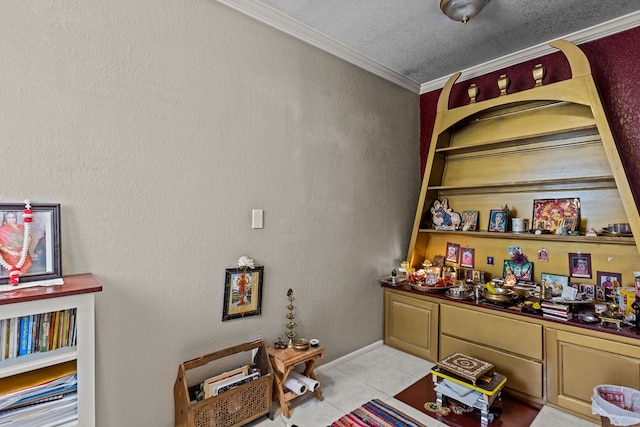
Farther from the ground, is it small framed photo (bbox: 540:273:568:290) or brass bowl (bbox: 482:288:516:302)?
small framed photo (bbox: 540:273:568:290)

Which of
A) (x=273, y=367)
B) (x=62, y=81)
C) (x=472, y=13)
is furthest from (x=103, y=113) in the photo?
(x=472, y=13)

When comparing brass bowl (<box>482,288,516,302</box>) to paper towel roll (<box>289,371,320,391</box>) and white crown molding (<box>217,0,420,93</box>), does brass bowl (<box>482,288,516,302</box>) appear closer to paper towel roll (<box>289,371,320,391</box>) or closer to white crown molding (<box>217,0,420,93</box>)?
paper towel roll (<box>289,371,320,391</box>)

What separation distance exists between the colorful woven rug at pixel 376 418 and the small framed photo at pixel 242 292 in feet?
2.90

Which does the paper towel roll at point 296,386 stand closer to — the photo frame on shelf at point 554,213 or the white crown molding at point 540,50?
the photo frame on shelf at point 554,213

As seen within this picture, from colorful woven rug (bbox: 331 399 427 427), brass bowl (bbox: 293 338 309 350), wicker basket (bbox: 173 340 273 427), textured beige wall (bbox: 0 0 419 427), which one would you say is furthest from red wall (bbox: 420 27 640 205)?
wicker basket (bbox: 173 340 273 427)

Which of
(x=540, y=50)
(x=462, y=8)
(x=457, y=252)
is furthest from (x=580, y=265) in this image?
(x=462, y=8)

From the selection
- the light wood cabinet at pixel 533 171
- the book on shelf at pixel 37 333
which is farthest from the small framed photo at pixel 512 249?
the book on shelf at pixel 37 333

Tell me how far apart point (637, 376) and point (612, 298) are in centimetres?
57

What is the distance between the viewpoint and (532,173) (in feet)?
9.12

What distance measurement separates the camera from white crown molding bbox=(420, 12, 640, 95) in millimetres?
2326

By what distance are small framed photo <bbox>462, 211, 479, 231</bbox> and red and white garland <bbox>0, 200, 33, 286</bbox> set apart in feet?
9.93

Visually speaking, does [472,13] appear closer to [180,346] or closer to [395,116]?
[395,116]

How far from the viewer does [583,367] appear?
208 cm

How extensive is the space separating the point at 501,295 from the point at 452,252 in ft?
2.49
